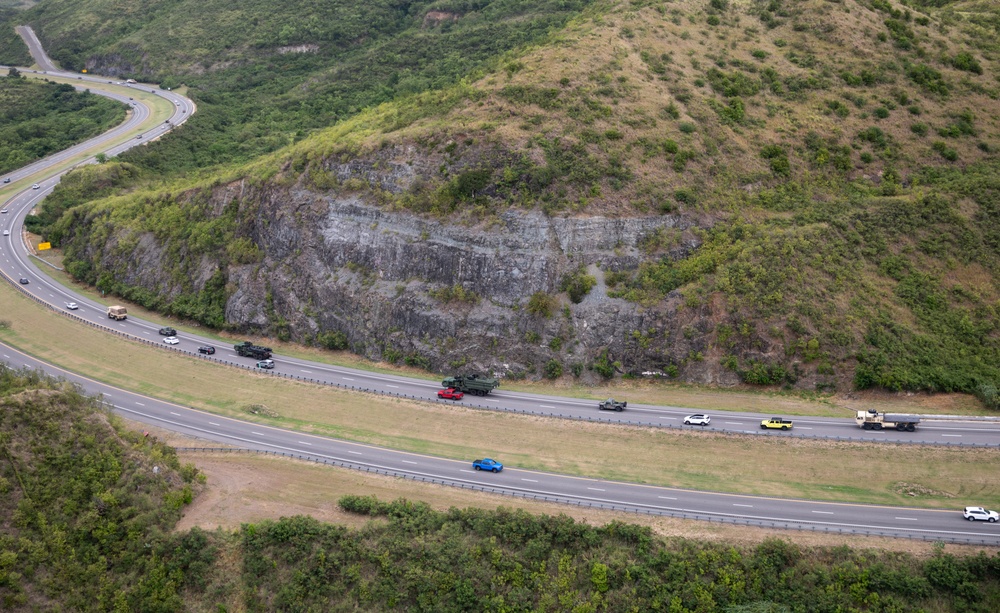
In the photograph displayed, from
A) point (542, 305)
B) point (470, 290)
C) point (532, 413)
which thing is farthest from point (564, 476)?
point (470, 290)

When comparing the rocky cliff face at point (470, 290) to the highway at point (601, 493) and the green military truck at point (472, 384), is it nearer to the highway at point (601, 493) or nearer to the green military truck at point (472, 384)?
the green military truck at point (472, 384)

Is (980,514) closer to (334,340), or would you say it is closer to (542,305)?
(542,305)

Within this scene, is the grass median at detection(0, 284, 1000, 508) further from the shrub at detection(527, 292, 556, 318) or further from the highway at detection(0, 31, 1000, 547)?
the shrub at detection(527, 292, 556, 318)

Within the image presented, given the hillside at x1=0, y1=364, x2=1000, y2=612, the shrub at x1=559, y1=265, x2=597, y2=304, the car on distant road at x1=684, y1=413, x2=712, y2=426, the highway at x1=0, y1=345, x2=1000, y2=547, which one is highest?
the shrub at x1=559, y1=265, x2=597, y2=304

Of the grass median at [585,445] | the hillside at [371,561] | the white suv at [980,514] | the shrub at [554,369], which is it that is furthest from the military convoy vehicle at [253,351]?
the white suv at [980,514]

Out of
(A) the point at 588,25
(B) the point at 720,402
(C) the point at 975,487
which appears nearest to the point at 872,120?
(A) the point at 588,25

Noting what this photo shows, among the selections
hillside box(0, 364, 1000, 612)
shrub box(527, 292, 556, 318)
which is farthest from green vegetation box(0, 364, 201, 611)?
shrub box(527, 292, 556, 318)

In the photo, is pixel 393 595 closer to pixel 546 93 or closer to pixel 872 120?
pixel 546 93
